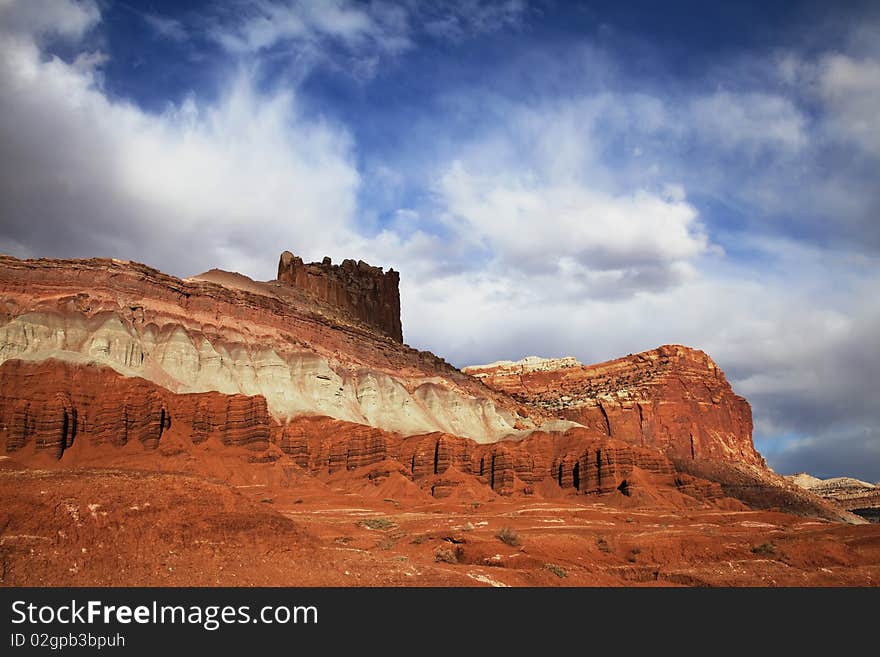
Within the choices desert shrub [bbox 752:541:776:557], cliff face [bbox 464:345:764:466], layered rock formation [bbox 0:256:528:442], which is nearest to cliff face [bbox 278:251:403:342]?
layered rock formation [bbox 0:256:528:442]

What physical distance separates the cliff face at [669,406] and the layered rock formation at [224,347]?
148 ft

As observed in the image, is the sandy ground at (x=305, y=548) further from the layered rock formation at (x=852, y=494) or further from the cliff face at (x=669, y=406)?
the cliff face at (x=669, y=406)

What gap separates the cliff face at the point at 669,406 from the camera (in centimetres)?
14250

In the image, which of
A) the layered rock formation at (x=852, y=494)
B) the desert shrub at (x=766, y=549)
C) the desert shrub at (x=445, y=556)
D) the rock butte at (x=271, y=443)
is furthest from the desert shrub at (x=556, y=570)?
the layered rock formation at (x=852, y=494)

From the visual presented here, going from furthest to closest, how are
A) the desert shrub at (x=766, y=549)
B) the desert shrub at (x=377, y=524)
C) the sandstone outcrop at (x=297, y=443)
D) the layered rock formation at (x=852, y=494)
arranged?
the layered rock formation at (x=852, y=494) → the sandstone outcrop at (x=297, y=443) → the desert shrub at (x=377, y=524) → the desert shrub at (x=766, y=549)

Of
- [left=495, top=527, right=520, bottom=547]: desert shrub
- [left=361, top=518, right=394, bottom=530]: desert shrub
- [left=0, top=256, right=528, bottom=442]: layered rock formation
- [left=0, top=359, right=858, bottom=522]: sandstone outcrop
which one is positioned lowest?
[left=361, top=518, right=394, bottom=530]: desert shrub

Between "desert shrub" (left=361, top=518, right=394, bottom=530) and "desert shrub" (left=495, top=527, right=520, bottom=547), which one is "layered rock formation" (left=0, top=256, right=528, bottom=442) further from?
"desert shrub" (left=495, top=527, right=520, bottom=547)

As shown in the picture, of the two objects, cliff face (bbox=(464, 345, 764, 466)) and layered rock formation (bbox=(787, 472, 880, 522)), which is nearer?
layered rock formation (bbox=(787, 472, 880, 522))

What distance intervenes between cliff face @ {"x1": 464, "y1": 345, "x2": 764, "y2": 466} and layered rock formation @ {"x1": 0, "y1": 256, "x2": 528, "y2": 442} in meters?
45.0

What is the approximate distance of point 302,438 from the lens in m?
72.0

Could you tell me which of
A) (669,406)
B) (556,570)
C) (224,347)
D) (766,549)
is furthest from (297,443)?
(669,406)

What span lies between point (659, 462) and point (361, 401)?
119 ft

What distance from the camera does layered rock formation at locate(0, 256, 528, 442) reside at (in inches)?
2714

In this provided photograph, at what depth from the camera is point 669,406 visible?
145m
